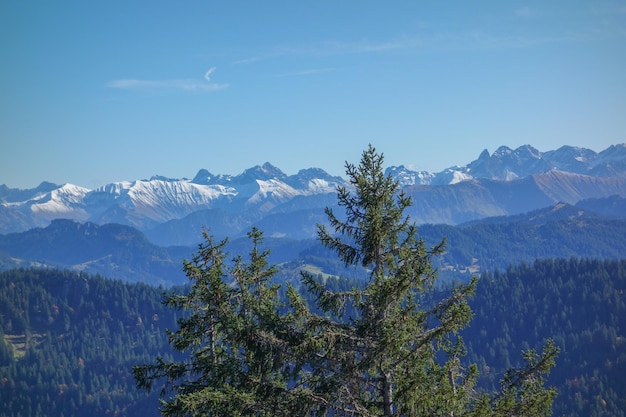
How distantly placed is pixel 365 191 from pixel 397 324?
15.2 feet

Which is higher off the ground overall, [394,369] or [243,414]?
[394,369]

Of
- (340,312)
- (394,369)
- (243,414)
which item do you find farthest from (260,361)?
(394,369)

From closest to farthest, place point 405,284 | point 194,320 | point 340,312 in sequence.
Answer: point 405,284, point 340,312, point 194,320

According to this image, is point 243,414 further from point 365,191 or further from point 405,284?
point 365,191

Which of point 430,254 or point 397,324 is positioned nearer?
point 397,324

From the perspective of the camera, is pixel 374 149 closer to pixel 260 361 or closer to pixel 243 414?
pixel 260 361

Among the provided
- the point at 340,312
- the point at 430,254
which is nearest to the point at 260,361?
the point at 340,312

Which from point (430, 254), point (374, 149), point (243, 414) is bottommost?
point (243, 414)

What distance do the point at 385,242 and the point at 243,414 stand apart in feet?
25.0

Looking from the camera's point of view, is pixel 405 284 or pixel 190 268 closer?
pixel 405 284

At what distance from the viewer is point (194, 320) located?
1119 inches

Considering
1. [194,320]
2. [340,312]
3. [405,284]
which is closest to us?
[405,284]

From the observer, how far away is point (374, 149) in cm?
2339

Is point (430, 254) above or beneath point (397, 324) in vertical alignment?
above
